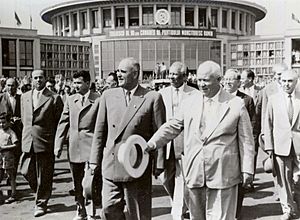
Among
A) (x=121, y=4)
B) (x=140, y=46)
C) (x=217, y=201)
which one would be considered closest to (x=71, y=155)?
(x=217, y=201)

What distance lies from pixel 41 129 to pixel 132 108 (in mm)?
2609

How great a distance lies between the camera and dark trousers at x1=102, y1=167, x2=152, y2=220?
Result: 4617mm

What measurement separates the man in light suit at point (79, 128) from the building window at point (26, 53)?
48.0m

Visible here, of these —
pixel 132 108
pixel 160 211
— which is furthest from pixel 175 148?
pixel 132 108

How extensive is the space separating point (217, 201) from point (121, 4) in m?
62.6

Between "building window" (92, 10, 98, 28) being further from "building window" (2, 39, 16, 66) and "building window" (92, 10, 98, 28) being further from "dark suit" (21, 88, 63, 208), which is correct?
"dark suit" (21, 88, 63, 208)

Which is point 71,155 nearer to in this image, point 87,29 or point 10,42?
point 10,42

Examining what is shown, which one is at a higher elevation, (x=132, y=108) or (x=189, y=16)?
(x=189, y=16)

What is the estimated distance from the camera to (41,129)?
6.89 metres

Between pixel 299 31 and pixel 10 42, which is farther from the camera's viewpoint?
pixel 299 31

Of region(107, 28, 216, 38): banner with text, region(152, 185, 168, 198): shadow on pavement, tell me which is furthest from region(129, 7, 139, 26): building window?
region(152, 185, 168, 198): shadow on pavement

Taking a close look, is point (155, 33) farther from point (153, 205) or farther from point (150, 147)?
point (150, 147)

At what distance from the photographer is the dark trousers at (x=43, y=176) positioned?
6840 mm

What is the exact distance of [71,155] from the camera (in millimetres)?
6238
